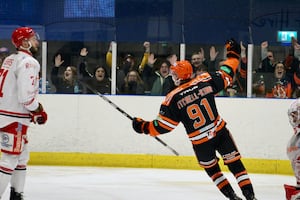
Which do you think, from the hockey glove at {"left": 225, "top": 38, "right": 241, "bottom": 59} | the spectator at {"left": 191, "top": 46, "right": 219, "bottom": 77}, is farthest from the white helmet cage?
the spectator at {"left": 191, "top": 46, "right": 219, "bottom": 77}

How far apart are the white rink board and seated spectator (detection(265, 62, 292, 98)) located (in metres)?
0.21

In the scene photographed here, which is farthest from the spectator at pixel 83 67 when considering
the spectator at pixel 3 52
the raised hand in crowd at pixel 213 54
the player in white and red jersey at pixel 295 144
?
the player in white and red jersey at pixel 295 144

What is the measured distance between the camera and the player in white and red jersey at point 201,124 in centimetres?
595

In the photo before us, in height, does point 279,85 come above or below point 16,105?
below

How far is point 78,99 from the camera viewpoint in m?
8.84

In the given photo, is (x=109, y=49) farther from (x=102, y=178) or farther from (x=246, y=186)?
(x=246, y=186)

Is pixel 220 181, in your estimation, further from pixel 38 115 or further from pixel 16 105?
pixel 16 105

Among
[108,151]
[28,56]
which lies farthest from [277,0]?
[28,56]

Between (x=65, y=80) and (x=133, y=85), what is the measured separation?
0.79 m

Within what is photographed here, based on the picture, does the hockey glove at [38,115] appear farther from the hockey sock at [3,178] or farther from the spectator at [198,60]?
the spectator at [198,60]

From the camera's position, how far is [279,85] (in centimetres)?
870

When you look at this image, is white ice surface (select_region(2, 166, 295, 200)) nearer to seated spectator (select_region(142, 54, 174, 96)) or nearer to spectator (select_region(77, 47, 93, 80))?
seated spectator (select_region(142, 54, 174, 96))

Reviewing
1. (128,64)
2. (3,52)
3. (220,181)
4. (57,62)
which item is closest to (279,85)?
(128,64)

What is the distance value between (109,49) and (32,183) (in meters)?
2.32
